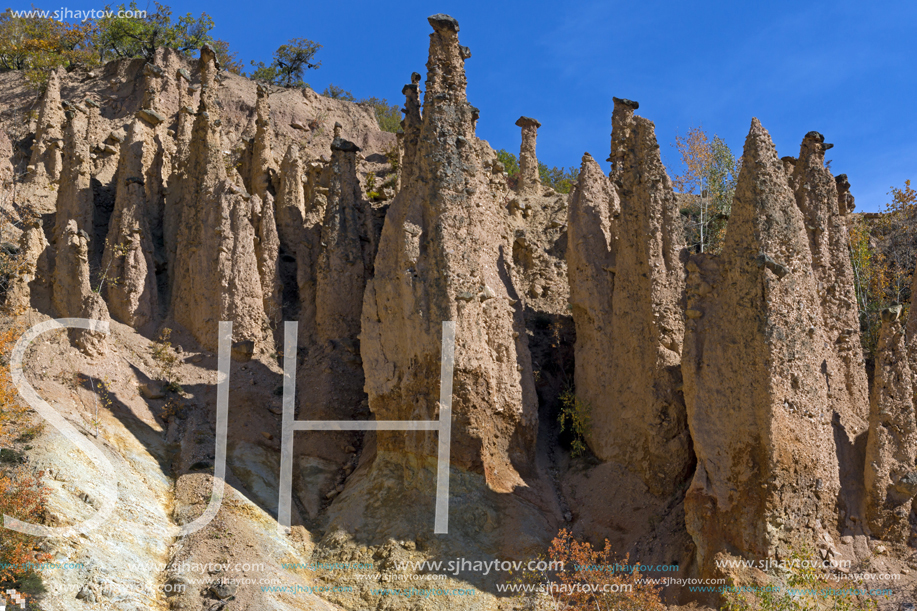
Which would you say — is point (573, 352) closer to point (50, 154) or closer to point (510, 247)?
point (510, 247)

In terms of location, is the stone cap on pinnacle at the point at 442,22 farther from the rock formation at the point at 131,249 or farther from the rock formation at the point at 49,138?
the rock formation at the point at 49,138

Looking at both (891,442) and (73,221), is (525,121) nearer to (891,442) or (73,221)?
(73,221)

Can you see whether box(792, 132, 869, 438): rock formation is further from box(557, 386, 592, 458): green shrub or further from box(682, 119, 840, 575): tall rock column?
box(557, 386, 592, 458): green shrub

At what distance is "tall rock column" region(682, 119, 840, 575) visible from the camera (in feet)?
46.5

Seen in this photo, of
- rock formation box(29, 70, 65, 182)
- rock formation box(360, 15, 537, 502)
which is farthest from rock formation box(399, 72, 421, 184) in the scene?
rock formation box(29, 70, 65, 182)

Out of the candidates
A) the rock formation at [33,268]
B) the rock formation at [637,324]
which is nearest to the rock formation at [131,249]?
the rock formation at [33,268]

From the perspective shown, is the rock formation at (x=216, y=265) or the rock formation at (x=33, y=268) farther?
the rock formation at (x=216, y=265)

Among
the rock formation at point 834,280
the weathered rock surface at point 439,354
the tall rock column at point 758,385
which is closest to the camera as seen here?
the tall rock column at point 758,385

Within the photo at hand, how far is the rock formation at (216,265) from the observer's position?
66.9 ft

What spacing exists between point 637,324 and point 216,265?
9828 mm

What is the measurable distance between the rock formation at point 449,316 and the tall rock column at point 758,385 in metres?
3.79

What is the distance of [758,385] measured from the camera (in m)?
14.4

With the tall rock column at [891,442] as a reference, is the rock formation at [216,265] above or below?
above

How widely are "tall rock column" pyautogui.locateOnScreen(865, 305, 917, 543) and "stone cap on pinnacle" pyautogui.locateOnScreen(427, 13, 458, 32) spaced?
10504 millimetres
